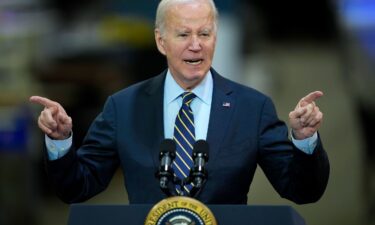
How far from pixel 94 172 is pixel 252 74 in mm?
6738

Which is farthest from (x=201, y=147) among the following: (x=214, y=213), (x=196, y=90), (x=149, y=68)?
(x=149, y=68)

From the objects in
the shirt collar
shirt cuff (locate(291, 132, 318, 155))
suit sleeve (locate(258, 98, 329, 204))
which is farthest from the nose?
Result: shirt cuff (locate(291, 132, 318, 155))

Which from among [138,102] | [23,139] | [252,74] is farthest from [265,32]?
[138,102]

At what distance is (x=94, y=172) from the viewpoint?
391cm

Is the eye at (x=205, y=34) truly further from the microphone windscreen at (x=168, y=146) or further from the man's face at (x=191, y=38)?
the microphone windscreen at (x=168, y=146)

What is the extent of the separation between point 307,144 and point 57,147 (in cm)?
83

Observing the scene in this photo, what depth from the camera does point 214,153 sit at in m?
3.80

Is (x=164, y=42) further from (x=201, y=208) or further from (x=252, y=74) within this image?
(x=252, y=74)

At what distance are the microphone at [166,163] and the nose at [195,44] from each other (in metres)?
0.40

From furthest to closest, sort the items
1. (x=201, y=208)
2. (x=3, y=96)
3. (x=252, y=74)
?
(x=252, y=74), (x=3, y=96), (x=201, y=208)

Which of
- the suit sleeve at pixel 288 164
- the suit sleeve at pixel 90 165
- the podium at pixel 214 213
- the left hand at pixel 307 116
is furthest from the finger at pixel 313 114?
the suit sleeve at pixel 90 165

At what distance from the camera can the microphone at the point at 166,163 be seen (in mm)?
3443

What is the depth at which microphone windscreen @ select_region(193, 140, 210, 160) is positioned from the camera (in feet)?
11.6

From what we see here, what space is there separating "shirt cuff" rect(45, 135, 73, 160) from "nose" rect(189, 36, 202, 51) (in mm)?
507
